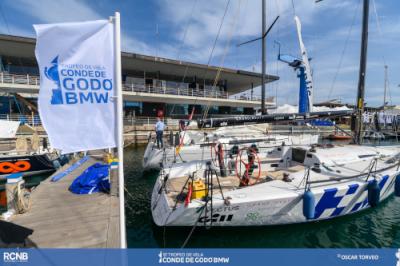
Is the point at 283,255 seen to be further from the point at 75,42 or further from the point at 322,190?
the point at 75,42

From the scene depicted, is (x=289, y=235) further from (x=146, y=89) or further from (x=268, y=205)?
(x=146, y=89)

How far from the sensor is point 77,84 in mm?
2307

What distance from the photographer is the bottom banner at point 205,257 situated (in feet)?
10.3

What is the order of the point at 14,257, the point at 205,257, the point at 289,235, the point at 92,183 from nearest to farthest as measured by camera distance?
the point at 14,257 → the point at 205,257 → the point at 289,235 → the point at 92,183

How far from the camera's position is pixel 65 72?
227 centimetres

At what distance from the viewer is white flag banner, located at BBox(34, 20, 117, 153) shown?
2.20 meters

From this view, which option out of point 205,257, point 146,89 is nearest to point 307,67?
point 205,257

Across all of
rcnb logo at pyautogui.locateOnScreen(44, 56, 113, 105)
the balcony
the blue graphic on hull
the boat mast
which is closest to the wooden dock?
rcnb logo at pyautogui.locateOnScreen(44, 56, 113, 105)

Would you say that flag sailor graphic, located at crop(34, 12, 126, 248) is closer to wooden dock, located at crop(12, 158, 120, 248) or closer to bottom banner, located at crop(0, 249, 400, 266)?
bottom banner, located at crop(0, 249, 400, 266)

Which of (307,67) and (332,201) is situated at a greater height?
(307,67)

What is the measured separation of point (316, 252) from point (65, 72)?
5478mm

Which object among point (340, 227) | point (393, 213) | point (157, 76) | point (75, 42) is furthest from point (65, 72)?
point (157, 76)

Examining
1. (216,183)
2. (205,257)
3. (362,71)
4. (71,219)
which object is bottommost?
(205,257)

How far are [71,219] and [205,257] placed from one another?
3090 mm
